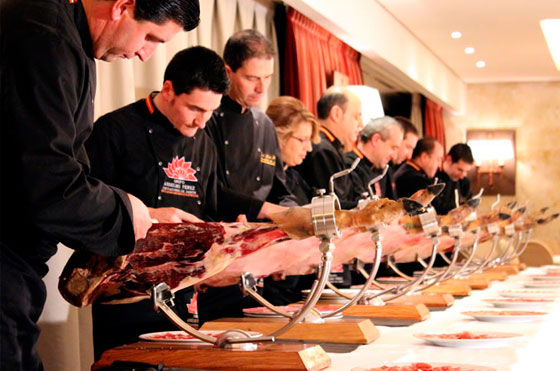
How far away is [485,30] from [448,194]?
6.92 feet

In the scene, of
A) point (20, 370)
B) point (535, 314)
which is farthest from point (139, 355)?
point (535, 314)

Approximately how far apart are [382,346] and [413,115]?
8066 millimetres

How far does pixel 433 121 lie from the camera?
10.1 m

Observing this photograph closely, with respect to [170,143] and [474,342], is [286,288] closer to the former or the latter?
[170,143]

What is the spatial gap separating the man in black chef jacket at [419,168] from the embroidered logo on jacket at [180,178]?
3.25m

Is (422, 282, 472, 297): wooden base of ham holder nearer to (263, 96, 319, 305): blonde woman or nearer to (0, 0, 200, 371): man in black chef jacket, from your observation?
(263, 96, 319, 305): blonde woman

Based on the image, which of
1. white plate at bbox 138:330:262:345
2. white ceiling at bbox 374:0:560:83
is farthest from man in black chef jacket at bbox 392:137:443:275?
white plate at bbox 138:330:262:345

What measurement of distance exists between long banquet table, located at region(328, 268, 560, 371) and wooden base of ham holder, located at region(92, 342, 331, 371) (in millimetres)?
95

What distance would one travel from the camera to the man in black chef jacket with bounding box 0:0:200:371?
122cm

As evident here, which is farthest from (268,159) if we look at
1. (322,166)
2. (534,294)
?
(534,294)

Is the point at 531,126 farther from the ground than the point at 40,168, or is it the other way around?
the point at 531,126

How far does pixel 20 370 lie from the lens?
1.32 m

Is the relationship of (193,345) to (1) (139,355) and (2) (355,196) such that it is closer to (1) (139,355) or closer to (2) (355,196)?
(1) (139,355)

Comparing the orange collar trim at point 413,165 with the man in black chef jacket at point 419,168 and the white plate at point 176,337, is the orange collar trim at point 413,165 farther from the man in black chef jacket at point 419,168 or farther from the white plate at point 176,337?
the white plate at point 176,337
